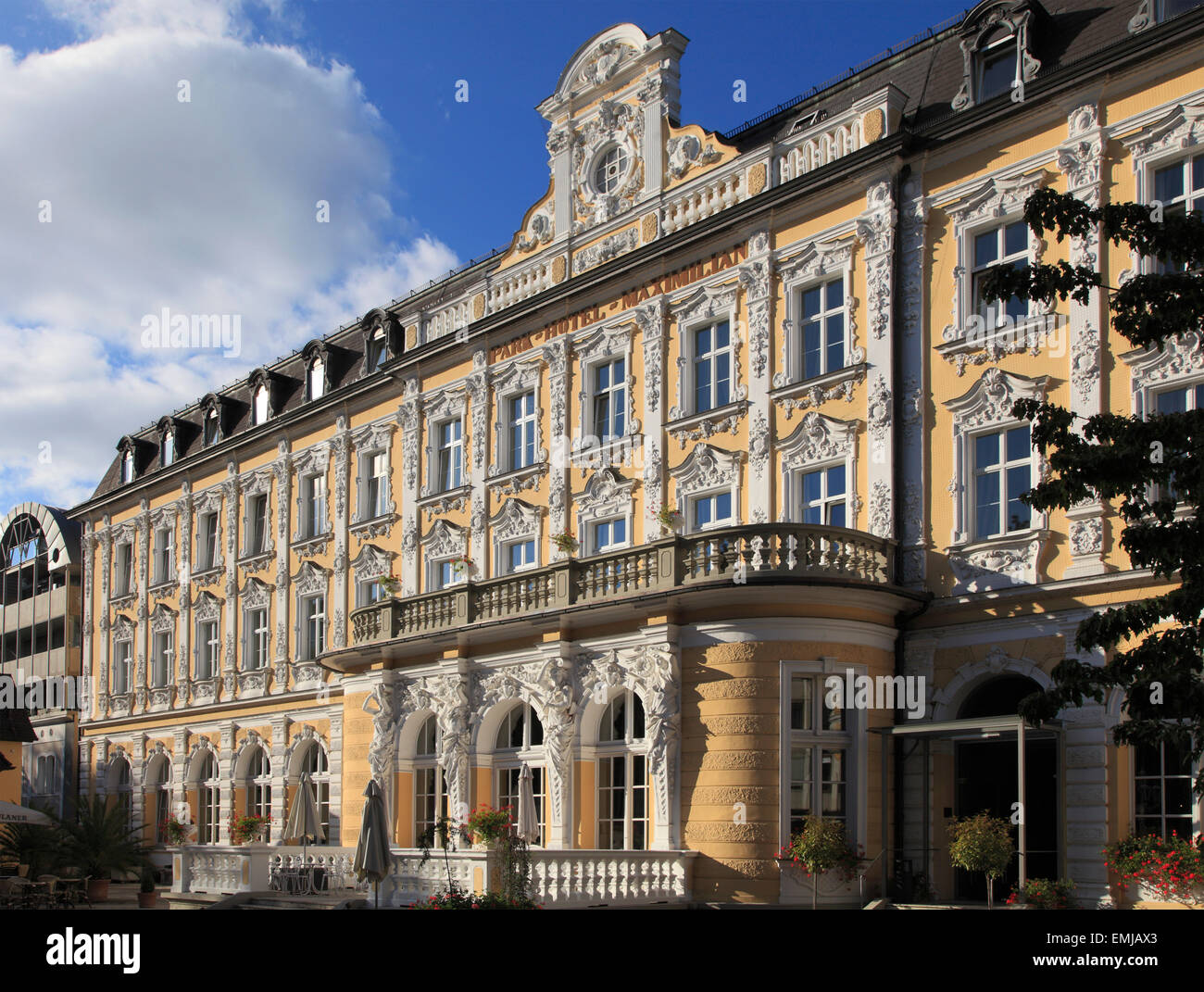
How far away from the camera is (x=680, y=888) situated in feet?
66.8

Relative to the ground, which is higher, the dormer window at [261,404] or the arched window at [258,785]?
the dormer window at [261,404]

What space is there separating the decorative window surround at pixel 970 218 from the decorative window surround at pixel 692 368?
4.08 meters

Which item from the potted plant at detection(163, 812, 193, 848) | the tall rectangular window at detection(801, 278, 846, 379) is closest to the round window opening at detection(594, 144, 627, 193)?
the tall rectangular window at detection(801, 278, 846, 379)

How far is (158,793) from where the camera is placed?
1654 inches

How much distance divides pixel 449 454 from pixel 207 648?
13142 mm

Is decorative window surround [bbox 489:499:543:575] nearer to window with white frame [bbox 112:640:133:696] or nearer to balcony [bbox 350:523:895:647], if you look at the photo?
balcony [bbox 350:523:895:647]

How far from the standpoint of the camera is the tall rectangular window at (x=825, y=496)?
2294cm

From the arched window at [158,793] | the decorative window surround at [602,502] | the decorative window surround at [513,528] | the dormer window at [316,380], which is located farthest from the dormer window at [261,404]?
the decorative window surround at [602,502]

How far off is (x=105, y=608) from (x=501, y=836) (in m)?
30.2

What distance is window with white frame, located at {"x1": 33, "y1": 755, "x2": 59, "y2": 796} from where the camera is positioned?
48.9 metres

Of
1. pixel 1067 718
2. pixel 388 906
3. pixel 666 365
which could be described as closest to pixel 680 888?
pixel 388 906

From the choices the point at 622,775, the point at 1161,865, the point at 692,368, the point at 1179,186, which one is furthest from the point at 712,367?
the point at 1161,865

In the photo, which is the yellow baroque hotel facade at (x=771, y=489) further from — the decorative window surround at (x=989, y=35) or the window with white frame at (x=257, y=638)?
the window with white frame at (x=257, y=638)

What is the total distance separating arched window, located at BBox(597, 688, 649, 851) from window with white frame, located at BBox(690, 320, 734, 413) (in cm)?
561
